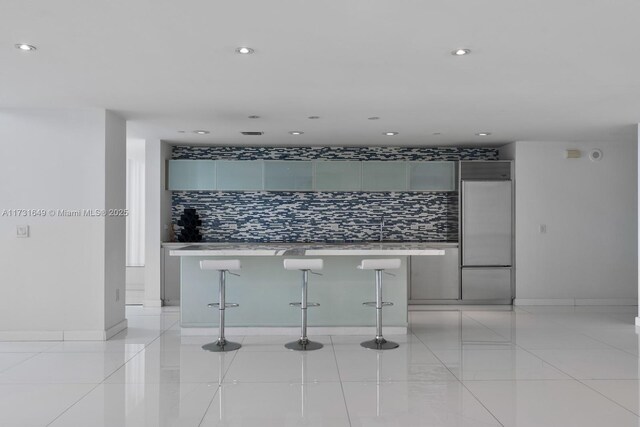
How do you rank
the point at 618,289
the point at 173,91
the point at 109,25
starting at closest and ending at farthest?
1. the point at 109,25
2. the point at 173,91
3. the point at 618,289

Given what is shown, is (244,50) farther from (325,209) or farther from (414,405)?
(325,209)

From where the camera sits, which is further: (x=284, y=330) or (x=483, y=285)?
(x=483, y=285)

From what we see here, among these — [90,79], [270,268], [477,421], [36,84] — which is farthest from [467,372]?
[36,84]

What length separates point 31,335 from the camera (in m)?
5.86

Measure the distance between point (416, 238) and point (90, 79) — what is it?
5509 mm

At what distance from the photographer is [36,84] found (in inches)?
189

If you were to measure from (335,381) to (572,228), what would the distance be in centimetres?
527

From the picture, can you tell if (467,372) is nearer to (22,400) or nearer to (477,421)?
(477,421)

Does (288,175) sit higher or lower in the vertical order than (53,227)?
higher

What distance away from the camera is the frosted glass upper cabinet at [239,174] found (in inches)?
329

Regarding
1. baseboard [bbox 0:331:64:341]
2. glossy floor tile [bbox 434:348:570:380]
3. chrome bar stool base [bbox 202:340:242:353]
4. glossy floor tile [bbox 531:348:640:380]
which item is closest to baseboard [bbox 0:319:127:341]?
baseboard [bbox 0:331:64:341]

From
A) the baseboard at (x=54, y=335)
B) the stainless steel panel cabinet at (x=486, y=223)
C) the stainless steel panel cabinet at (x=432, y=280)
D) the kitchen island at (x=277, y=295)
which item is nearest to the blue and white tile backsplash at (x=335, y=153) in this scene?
the stainless steel panel cabinet at (x=486, y=223)

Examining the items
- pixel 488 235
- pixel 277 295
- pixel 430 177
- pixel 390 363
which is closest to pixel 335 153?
pixel 430 177

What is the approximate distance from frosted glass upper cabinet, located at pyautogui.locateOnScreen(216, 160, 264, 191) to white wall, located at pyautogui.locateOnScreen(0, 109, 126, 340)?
2.54 meters
